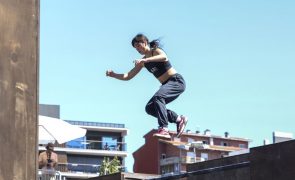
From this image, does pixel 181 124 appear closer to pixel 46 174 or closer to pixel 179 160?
pixel 46 174

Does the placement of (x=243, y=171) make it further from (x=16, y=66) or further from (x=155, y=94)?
(x=16, y=66)

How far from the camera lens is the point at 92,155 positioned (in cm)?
7112

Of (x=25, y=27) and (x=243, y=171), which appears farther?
(x=243, y=171)

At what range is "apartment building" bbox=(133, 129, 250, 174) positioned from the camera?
2963 inches

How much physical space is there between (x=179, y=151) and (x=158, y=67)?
221ft

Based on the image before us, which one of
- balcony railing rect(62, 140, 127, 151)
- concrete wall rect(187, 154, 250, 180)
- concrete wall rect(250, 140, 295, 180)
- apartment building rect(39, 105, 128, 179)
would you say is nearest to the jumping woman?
concrete wall rect(250, 140, 295, 180)

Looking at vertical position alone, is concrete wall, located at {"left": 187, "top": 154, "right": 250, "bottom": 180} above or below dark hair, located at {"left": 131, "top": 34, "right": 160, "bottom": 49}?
below

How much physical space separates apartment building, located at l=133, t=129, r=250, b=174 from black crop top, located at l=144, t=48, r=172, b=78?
63.5 metres

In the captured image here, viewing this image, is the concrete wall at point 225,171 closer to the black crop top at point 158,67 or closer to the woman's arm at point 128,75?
the black crop top at point 158,67

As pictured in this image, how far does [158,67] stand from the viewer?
9195mm

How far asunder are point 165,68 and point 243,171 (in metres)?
4.74

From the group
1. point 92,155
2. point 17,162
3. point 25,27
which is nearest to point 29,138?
point 17,162

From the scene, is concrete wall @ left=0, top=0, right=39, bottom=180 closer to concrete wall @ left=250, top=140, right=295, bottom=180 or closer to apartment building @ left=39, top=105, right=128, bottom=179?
concrete wall @ left=250, top=140, right=295, bottom=180

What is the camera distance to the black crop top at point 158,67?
9.14 m
